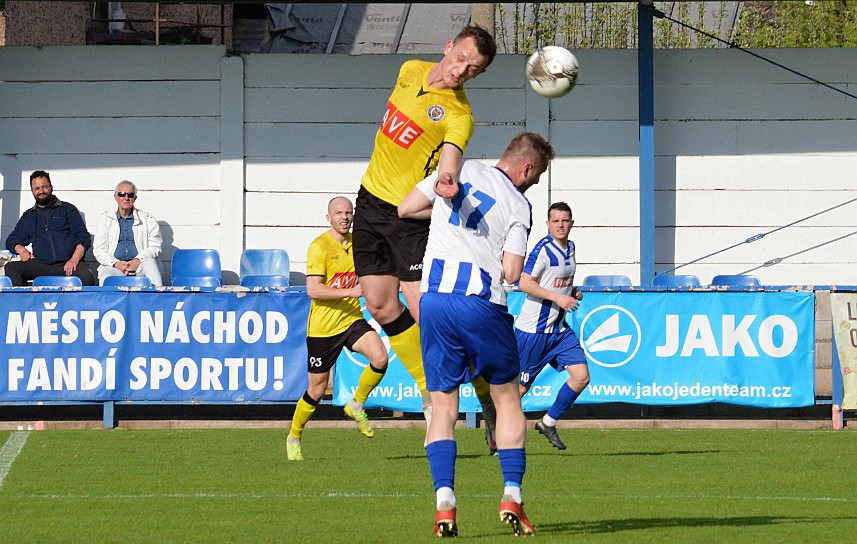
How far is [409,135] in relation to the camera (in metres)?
7.34

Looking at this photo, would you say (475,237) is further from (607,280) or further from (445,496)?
(607,280)

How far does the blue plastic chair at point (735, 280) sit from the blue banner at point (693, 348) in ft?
10.5

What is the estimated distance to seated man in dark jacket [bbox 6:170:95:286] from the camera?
15617mm

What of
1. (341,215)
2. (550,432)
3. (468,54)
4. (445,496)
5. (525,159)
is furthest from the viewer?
(550,432)

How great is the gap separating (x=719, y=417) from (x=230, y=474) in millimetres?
6253

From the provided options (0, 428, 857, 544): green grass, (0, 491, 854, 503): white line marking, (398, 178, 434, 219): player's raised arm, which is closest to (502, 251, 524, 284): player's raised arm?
(398, 178, 434, 219): player's raised arm

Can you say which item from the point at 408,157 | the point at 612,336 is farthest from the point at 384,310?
the point at 612,336

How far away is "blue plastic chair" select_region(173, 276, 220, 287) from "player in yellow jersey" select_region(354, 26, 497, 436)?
778 cm

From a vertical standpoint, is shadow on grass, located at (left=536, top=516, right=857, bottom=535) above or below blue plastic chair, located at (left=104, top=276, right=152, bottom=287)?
below

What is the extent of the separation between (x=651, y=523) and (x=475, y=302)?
59.9 inches

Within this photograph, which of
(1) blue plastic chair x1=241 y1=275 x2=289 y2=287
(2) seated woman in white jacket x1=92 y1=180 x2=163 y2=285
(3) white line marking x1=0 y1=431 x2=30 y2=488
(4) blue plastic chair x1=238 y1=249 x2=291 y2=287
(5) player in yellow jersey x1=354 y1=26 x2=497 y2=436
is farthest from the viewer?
(4) blue plastic chair x1=238 y1=249 x2=291 y2=287

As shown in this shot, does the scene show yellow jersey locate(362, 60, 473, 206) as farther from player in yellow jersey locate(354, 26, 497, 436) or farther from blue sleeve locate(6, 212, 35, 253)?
blue sleeve locate(6, 212, 35, 253)

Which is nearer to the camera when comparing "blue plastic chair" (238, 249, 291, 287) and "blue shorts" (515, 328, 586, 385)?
"blue shorts" (515, 328, 586, 385)

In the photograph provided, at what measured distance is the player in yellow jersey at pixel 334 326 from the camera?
9961mm
